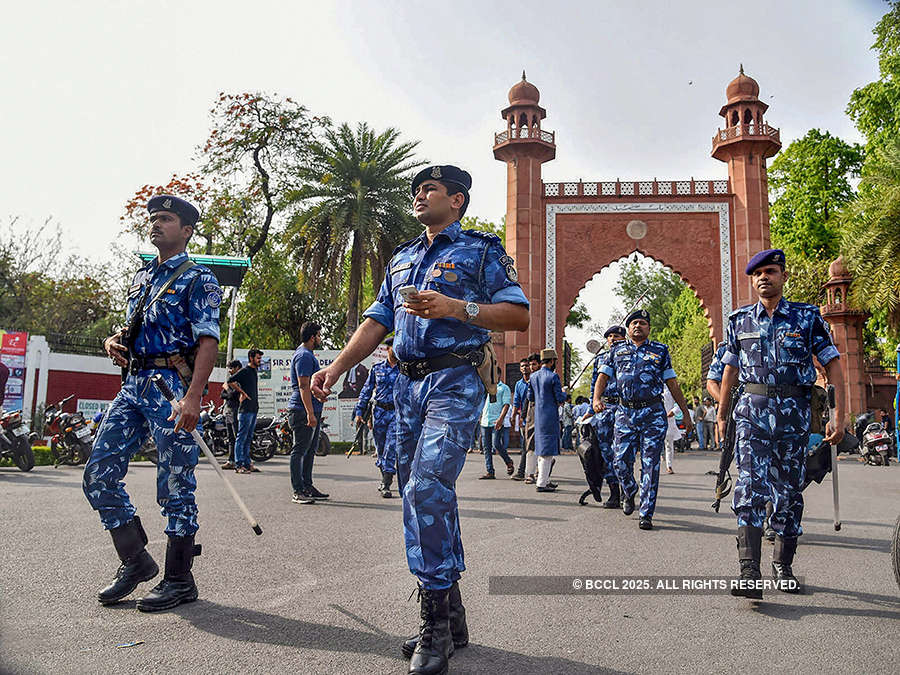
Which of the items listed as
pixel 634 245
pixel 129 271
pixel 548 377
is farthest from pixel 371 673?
pixel 129 271

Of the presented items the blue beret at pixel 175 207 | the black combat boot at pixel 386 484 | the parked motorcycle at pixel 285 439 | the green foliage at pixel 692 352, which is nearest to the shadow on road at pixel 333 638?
the blue beret at pixel 175 207

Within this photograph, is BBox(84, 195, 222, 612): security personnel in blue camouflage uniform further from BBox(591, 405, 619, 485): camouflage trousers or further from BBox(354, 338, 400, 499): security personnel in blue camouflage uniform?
BBox(591, 405, 619, 485): camouflage trousers

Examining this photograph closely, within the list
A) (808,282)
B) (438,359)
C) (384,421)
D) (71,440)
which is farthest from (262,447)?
(808,282)

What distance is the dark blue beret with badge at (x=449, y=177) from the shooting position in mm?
3592

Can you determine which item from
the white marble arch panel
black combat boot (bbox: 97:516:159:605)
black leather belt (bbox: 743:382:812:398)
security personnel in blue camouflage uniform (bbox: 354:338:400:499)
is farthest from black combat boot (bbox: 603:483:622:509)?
the white marble arch panel

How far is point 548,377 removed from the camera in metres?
9.98

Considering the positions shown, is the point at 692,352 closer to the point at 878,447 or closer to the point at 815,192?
the point at 815,192

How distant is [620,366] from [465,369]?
4142 mm

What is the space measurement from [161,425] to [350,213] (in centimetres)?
2120

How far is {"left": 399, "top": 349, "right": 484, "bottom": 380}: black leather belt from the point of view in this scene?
128 inches

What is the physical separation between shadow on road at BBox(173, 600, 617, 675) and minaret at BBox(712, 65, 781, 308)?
25.5 metres

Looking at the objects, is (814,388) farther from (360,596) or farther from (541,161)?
(541,161)

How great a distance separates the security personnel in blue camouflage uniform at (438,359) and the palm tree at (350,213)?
2064 centimetres

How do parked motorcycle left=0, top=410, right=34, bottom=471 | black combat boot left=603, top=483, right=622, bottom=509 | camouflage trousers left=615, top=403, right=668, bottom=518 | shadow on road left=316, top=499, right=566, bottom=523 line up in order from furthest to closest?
parked motorcycle left=0, top=410, right=34, bottom=471
black combat boot left=603, top=483, right=622, bottom=509
shadow on road left=316, top=499, right=566, bottom=523
camouflage trousers left=615, top=403, right=668, bottom=518
